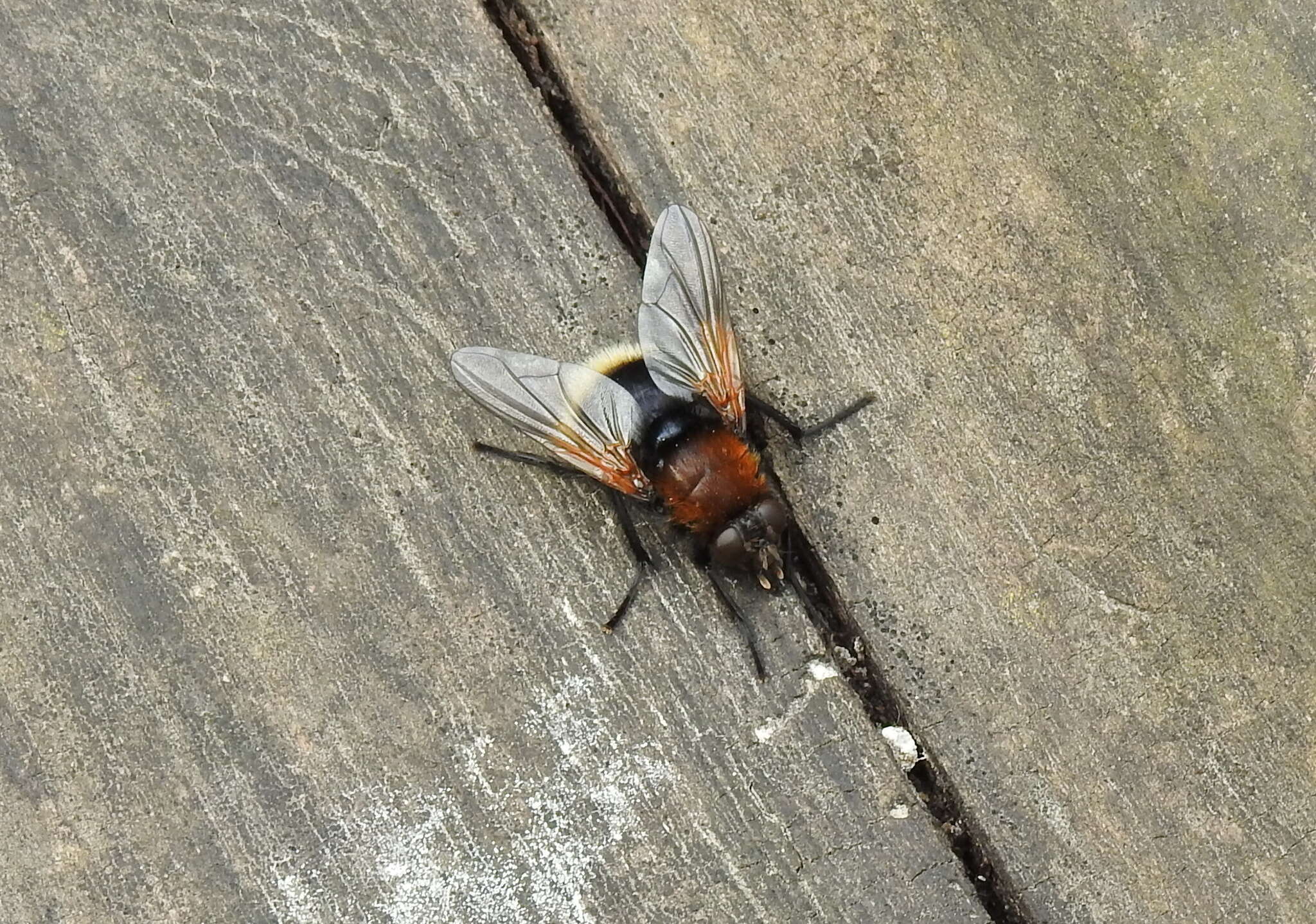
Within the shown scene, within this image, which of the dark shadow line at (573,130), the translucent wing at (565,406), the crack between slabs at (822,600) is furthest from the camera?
the dark shadow line at (573,130)

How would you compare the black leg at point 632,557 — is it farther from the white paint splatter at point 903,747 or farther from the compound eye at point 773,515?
the white paint splatter at point 903,747

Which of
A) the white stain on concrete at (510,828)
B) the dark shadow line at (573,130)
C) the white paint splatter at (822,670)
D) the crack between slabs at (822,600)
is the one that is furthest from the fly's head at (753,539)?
the dark shadow line at (573,130)

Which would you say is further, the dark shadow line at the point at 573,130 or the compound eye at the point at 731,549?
the dark shadow line at the point at 573,130

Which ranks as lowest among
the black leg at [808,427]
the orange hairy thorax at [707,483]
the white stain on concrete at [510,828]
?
the white stain on concrete at [510,828]

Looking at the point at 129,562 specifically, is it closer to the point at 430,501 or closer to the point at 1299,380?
the point at 430,501

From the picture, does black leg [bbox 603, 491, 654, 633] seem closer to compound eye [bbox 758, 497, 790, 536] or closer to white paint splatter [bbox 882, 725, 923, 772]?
compound eye [bbox 758, 497, 790, 536]

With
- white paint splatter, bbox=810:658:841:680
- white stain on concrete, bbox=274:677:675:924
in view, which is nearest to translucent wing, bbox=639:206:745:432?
white paint splatter, bbox=810:658:841:680
